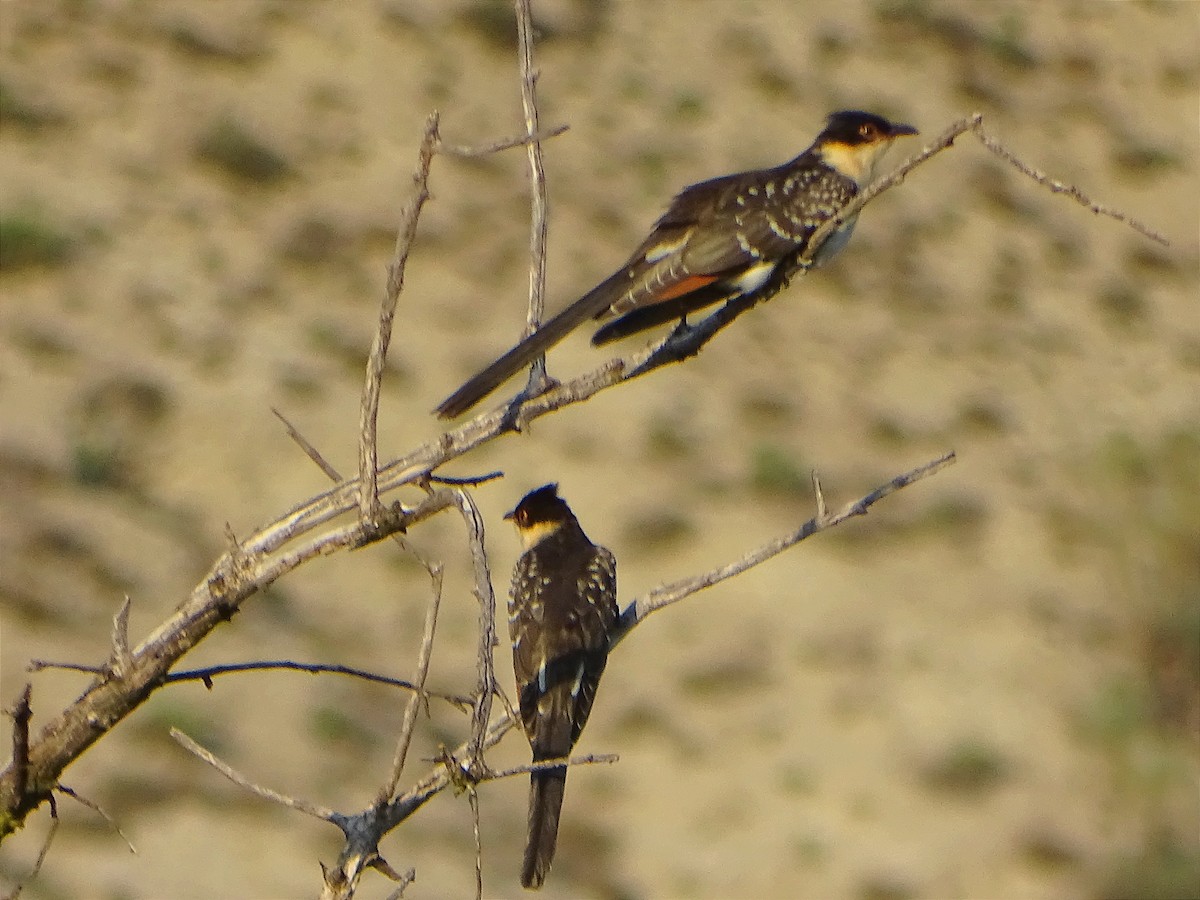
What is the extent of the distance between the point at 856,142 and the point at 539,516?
6.61ft

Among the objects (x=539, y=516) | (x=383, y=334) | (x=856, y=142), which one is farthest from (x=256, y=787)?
(x=856, y=142)

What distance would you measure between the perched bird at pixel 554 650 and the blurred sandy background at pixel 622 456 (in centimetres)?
464

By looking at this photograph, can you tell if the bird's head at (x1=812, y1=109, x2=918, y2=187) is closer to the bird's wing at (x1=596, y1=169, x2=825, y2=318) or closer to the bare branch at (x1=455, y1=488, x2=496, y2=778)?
the bird's wing at (x1=596, y1=169, x2=825, y2=318)

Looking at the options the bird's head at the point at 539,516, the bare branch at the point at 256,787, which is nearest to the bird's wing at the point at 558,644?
the bird's head at the point at 539,516

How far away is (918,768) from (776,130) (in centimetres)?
704

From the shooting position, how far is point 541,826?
5.17 metres

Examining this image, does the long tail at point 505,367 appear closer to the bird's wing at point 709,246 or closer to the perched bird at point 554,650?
the bird's wing at point 709,246

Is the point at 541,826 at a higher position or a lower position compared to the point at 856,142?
lower

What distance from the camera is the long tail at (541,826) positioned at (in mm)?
5094

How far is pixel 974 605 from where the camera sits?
14.8 m

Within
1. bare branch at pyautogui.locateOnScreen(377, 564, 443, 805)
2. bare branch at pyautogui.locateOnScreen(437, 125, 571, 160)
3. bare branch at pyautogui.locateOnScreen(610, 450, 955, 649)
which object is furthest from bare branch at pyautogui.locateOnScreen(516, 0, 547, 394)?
bare branch at pyautogui.locateOnScreen(377, 564, 443, 805)

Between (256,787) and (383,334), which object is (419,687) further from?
(383,334)

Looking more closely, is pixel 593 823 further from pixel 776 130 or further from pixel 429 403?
pixel 776 130

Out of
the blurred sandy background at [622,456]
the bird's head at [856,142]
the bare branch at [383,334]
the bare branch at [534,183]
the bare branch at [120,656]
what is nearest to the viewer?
the bare branch at [383,334]
